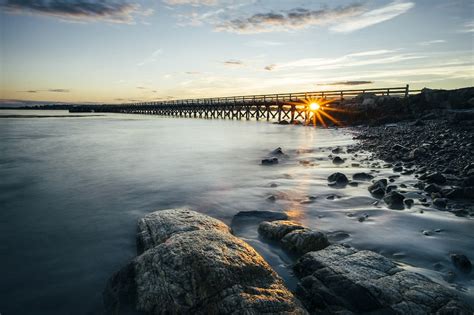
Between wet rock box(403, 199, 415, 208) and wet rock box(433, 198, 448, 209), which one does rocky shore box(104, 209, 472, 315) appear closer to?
wet rock box(403, 199, 415, 208)

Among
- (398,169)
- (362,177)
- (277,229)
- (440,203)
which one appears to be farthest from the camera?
(398,169)

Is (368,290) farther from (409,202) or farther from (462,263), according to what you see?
(409,202)

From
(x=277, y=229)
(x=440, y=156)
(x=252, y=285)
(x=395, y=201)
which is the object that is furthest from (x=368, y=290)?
(x=440, y=156)

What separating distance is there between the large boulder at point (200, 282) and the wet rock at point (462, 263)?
300 cm

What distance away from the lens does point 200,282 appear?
321 centimetres

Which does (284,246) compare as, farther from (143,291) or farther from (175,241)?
(143,291)

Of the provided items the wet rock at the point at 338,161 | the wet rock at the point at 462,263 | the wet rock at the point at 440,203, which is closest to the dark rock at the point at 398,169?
the wet rock at the point at 338,161

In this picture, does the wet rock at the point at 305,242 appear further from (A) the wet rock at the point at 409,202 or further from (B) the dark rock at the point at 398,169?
(B) the dark rock at the point at 398,169

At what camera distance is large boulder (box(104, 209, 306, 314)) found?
121 inches

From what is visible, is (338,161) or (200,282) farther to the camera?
(338,161)

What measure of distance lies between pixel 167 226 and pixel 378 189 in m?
5.72

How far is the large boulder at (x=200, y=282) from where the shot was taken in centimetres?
307

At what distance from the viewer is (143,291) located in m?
3.54

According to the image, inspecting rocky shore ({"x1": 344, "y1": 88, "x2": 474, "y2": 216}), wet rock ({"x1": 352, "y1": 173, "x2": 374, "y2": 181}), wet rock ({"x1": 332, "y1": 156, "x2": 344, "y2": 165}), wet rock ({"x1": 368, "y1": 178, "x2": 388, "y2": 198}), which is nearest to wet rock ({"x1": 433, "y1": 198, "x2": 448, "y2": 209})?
rocky shore ({"x1": 344, "y1": 88, "x2": 474, "y2": 216})
